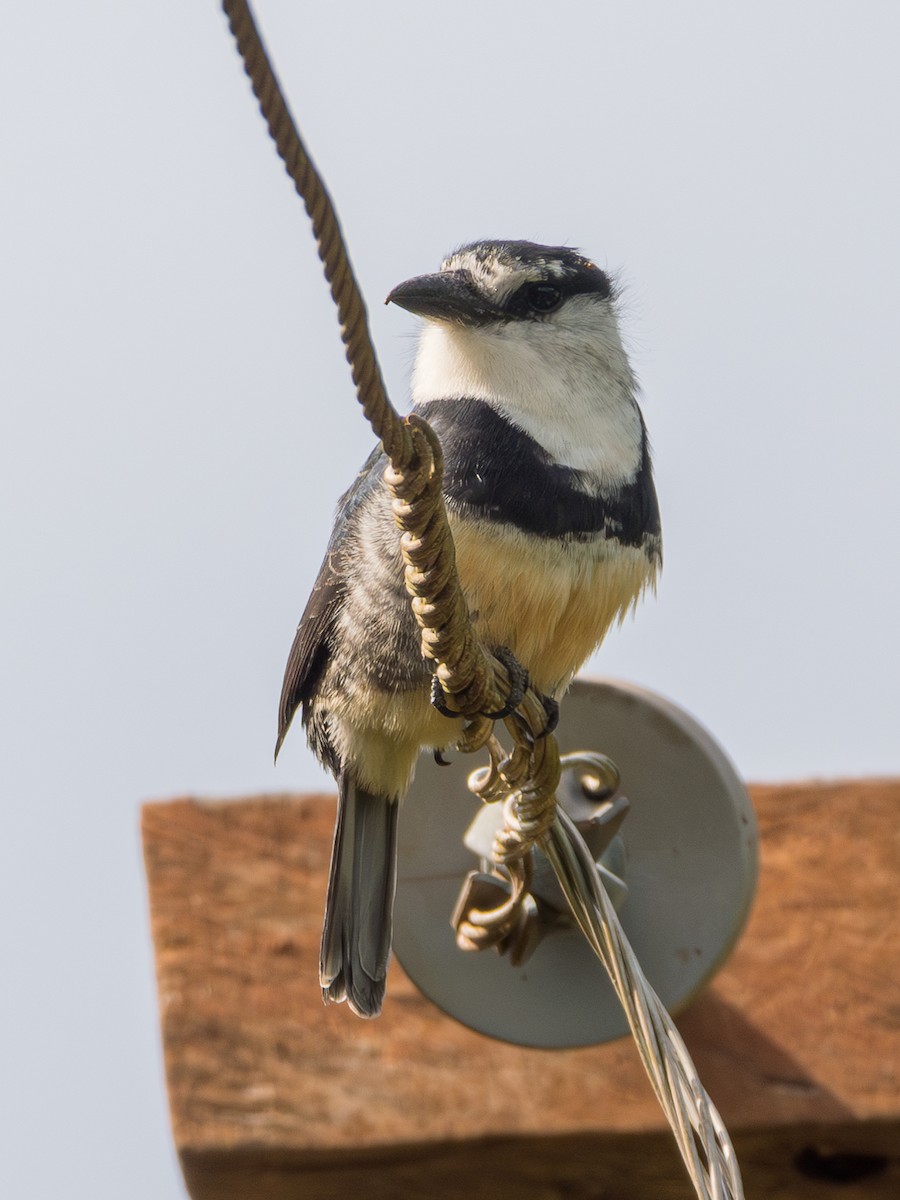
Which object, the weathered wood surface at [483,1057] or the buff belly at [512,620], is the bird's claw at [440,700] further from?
the weathered wood surface at [483,1057]

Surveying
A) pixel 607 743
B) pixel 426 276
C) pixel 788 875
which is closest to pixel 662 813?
pixel 607 743

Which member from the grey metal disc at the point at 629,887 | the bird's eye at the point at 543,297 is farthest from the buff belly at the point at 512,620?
the bird's eye at the point at 543,297

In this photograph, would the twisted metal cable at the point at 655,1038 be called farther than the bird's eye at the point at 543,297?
No

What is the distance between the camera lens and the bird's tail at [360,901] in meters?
3.60

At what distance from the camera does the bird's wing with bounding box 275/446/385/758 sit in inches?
149

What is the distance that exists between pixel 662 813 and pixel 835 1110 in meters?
0.67

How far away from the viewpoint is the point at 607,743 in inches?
146

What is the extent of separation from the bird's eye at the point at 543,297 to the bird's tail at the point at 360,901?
1.13 metres

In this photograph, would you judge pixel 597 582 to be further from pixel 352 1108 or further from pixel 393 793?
pixel 352 1108

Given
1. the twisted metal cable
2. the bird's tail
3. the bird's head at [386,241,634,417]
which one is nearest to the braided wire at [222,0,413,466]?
the twisted metal cable

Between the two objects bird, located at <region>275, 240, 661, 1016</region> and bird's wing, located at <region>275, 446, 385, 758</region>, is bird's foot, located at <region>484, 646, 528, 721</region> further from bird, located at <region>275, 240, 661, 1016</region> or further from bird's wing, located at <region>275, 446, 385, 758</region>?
bird's wing, located at <region>275, 446, 385, 758</region>

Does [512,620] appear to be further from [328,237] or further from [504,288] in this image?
[328,237]

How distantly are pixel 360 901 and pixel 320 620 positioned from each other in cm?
60

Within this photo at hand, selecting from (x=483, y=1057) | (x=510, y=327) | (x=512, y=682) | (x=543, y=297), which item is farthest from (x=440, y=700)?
(x=543, y=297)
